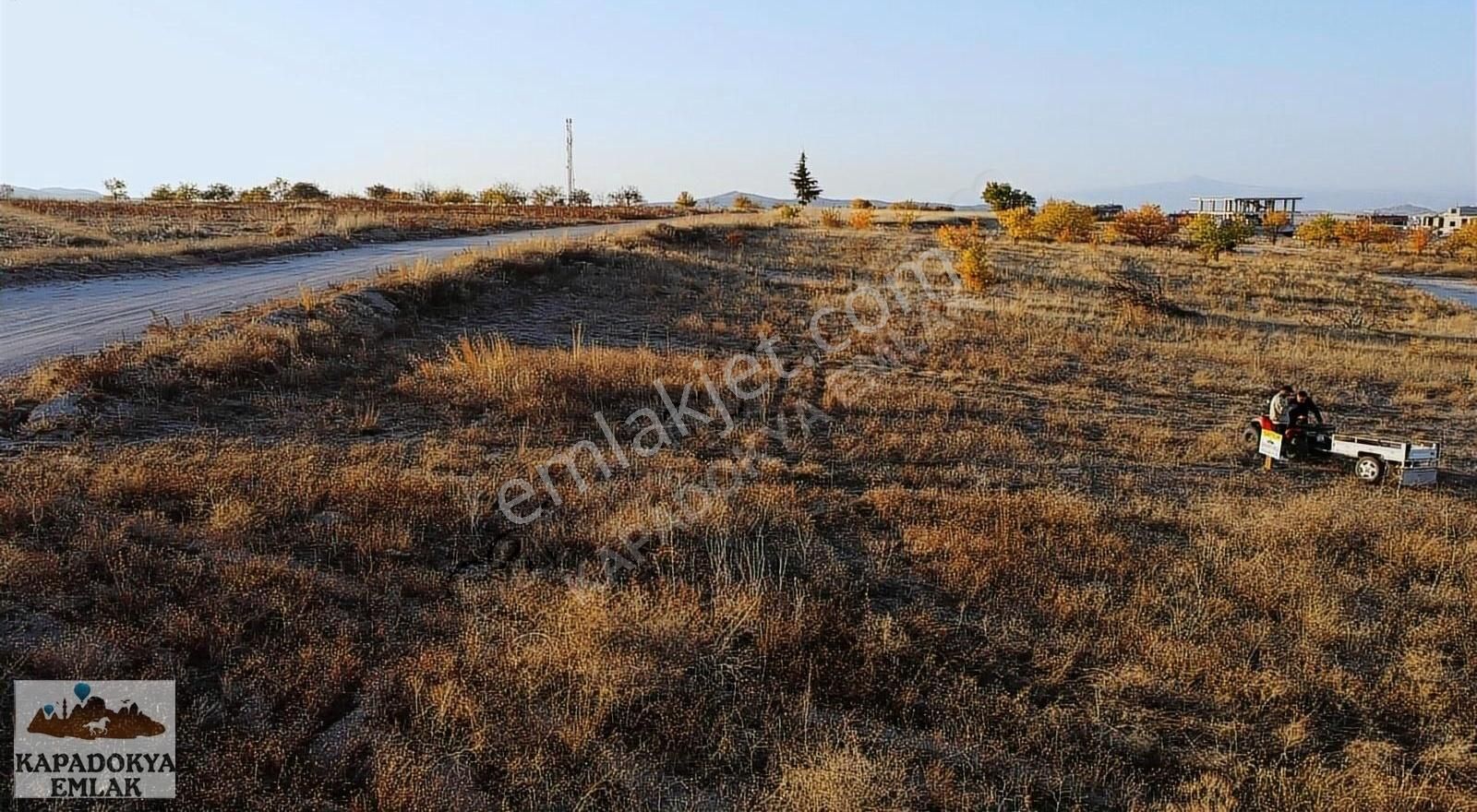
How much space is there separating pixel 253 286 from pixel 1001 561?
49.8ft

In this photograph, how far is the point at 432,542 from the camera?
5828mm

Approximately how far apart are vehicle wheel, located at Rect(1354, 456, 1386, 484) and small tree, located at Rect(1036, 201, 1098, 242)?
122 feet

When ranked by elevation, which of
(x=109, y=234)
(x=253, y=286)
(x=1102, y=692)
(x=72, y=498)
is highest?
(x=109, y=234)

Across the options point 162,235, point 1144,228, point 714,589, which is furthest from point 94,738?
point 1144,228

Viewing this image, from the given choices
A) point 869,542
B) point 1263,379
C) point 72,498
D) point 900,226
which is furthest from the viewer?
point 900,226

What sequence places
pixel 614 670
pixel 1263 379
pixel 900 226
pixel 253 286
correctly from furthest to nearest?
1. pixel 900 226
2. pixel 253 286
3. pixel 1263 379
4. pixel 614 670

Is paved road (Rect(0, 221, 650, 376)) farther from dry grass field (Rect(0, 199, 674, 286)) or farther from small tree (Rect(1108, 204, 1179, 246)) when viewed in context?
small tree (Rect(1108, 204, 1179, 246))

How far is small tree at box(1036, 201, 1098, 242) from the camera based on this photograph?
4300 cm

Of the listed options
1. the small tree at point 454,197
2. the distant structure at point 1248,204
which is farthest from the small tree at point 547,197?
the distant structure at point 1248,204

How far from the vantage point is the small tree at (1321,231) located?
55.2 m

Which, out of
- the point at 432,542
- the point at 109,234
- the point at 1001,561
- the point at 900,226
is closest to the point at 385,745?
the point at 432,542

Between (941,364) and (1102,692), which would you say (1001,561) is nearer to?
(1102,692)

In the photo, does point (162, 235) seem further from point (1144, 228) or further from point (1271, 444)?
point (1144, 228)

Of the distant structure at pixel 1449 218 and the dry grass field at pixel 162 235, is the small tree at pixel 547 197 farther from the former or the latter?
the distant structure at pixel 1449 218
